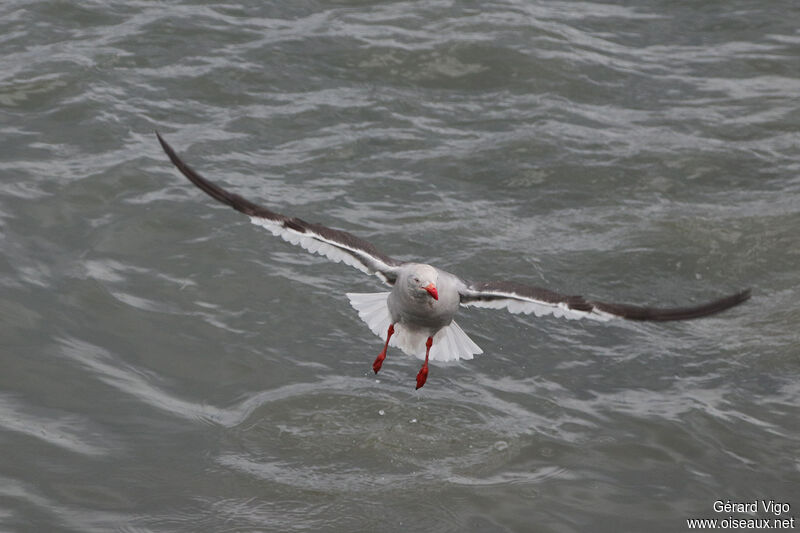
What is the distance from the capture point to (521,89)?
1648 centimetres

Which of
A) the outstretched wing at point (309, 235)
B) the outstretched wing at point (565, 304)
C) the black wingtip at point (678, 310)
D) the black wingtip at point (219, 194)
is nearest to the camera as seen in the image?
the black wingtip at point (678, 310)

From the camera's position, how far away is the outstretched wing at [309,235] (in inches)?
372

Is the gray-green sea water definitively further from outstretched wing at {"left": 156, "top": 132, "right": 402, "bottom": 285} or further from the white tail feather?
outstretched wing at {"left": 156, "top": 132, "right": 402, "bottom": 285}

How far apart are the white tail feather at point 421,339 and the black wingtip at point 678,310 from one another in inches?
60.3

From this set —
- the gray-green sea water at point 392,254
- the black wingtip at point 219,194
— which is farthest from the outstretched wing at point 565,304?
the black wingtip at point 219,194

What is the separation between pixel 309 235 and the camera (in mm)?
9758

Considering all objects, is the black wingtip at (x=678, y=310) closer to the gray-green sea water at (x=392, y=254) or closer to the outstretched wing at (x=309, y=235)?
the gray-green sea water at (x=392, y=254)

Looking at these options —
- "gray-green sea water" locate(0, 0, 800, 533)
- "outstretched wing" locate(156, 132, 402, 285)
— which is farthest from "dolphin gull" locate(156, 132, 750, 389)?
"gray-green sea water" locate(0, 0, 800, 533)

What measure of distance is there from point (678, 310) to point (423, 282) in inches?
86.3

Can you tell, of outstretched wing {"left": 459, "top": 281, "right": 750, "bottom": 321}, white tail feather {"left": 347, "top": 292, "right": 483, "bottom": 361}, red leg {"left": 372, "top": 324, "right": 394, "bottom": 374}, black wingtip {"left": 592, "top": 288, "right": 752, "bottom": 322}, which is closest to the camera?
black wingtip {"left": 592, "top": 288, "right": 752, "bottom": 322}

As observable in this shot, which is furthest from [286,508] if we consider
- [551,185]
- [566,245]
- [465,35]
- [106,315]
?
[465,35]

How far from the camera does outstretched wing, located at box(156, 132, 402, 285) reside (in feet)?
31.0

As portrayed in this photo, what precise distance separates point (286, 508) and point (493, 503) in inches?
66.8

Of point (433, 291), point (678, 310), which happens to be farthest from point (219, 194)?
point (678, 310)
